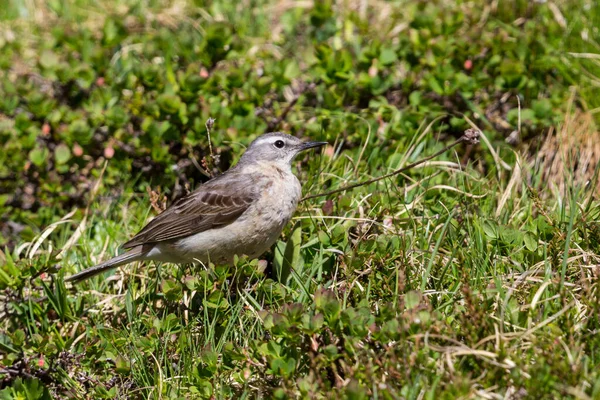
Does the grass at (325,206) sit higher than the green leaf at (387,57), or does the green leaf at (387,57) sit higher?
the green leaf at (387,57)

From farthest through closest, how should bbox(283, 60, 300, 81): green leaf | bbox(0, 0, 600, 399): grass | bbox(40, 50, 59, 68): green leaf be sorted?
bbox(40, 50, 59, 68): green leaf < bbox(283, 60, 300, 81): green leaf < bbox(0, 0, 600, 399): grass

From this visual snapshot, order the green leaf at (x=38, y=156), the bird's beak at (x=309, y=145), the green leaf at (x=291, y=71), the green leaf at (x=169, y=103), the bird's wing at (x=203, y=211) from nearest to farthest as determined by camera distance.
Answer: the bird's wing at (x=203, y=211), the bird's beak at (x=309, y=145), the green leaf at (x=169, y=103), the green leaf at (x=38, y=156), the green leaf at (x=291, y=71)

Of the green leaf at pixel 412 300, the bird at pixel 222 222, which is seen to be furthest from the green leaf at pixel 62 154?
Result: the green leaf at pixel 412 300

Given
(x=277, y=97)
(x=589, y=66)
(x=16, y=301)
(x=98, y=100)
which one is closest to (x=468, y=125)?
(x=589, y=66)

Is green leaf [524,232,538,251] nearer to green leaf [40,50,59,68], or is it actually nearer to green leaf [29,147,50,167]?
green leaf [29,147,50,167]

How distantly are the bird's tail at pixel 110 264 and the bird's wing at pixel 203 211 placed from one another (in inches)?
2.9

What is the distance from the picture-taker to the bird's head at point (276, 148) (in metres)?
6.61

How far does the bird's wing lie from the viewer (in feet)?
20.2

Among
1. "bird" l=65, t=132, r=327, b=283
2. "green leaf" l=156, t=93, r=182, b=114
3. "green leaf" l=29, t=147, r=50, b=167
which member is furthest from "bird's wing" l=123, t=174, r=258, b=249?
"green leaf" l=29, t=147, r=50, b=167

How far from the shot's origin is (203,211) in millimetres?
6375

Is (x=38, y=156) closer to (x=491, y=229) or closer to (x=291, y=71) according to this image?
(x=291, y=71)

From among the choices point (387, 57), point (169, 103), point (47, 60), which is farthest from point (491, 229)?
point (47, 60)

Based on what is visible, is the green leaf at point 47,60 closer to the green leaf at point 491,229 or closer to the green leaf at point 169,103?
the green leaf at point 169,103

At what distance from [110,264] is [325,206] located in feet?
5.58
